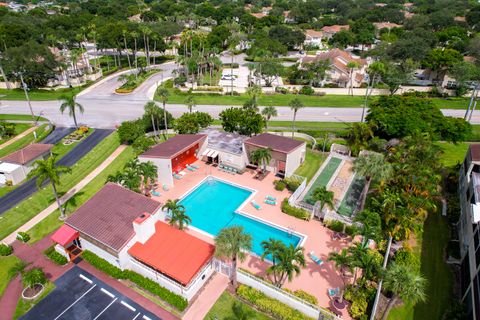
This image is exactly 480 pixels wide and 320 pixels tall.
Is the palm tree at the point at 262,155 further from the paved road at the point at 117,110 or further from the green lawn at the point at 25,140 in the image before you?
the green lawn at the point at 25,140

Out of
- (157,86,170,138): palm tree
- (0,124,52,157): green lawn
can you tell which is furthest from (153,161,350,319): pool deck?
(0,124,52,157): green lawn

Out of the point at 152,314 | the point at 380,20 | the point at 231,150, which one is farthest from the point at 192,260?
the point at 380,20

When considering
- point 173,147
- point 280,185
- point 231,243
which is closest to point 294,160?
point 280,185

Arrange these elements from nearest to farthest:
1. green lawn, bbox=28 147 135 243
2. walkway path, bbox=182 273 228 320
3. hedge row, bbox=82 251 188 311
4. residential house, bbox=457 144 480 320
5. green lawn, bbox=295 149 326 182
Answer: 1. residential house, bbox=457 144 480 320
2. walkway path, bbox=182 273 228 320
3. hedge row, bbox=82 251 188 311
4. green lawn, bbox=28 147 135 243
5. green lawn, bbox=295 149 326 182

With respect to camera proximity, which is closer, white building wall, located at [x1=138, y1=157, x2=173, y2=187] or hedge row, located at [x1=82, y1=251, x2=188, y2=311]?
hedge row, located at [x1=82, y1=251, x2=188, y2=311]

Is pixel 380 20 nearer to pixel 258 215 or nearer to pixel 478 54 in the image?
pixel 478 54

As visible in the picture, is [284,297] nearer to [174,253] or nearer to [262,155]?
[174,253]

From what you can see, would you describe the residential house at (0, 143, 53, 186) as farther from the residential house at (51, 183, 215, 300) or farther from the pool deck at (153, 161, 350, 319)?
the pool deck at (153, 161, 350, 319)
